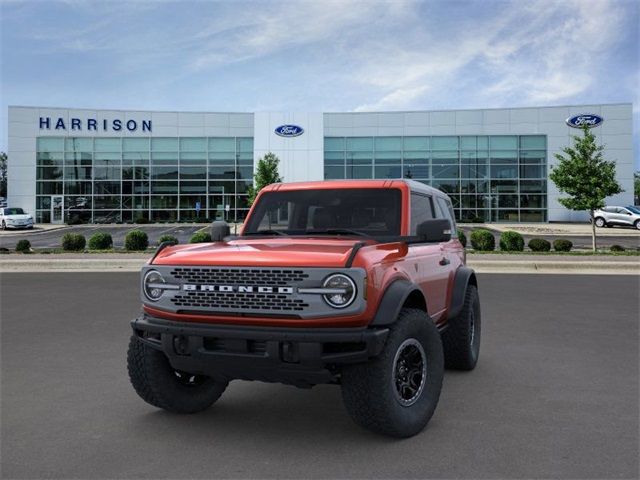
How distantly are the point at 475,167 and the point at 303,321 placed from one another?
1755 inches

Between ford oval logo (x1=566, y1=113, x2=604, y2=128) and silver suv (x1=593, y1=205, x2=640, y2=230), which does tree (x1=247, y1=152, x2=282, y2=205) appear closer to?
silver suv (x1=593, y1=205, x2=640, y2=230)

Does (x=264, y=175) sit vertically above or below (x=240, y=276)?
above

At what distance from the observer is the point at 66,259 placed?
18219mm

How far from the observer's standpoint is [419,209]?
5.18 m

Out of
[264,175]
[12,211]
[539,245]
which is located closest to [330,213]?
[539,245]

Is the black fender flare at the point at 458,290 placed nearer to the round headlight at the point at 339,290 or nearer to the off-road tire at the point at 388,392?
the off-road tire at the point at 388,392

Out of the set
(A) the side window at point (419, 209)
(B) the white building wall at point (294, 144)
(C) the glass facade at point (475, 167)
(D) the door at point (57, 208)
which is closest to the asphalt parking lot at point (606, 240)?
(C) the glass facade at point (475, 167)

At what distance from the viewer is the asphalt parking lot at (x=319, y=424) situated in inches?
137

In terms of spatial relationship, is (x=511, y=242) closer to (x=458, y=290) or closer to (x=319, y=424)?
(x=458, y=290)

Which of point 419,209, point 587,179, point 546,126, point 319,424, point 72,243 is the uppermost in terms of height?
point 546,126

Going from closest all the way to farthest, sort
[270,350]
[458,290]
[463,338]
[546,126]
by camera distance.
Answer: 1. [270,350]
2. [458,290]
3. [463,338]
4. [546,126]

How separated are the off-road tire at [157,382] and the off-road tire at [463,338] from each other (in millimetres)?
2553

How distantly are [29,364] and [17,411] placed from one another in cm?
175

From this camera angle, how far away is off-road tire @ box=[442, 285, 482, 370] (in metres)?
5.62
